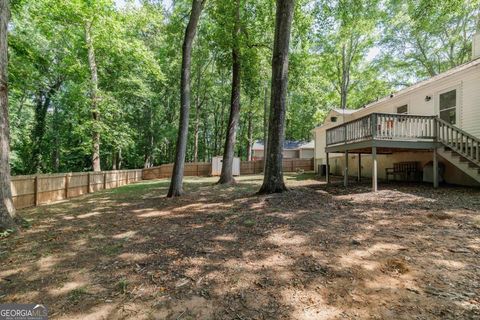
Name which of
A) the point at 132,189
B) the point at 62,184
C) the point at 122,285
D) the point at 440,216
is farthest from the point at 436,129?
the point at 62,184

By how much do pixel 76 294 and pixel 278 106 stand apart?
6959mm

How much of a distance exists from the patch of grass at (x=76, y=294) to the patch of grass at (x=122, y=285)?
34 centimetres

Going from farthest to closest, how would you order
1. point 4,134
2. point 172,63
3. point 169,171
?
point 172,63
point 169,171
point 4,134

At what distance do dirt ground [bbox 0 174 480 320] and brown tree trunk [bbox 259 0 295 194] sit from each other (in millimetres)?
2152

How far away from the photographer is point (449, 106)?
9.98m

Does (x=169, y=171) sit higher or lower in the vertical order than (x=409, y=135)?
lower

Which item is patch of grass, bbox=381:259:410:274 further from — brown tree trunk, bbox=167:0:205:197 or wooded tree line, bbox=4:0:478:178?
wooded tree line, bbox=4:0:478:178

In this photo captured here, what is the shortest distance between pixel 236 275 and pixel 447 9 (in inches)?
456

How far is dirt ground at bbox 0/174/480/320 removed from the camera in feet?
8.08

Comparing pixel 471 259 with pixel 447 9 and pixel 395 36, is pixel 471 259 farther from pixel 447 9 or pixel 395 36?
pixel 395 36

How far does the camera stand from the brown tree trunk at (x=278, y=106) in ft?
26.3

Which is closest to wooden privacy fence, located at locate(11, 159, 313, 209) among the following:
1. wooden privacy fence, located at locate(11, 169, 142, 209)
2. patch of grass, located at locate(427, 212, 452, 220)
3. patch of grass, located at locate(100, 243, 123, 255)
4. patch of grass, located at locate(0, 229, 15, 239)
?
wooden privacy fence, located at locate(11, 169, 142, 209)

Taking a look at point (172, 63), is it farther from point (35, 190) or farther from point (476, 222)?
point (476, 222)

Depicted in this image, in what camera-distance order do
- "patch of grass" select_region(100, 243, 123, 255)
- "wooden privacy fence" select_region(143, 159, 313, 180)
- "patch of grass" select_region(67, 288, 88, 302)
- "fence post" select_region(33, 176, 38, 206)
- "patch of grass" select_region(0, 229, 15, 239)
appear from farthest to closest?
1. "wooden privacy fence" select_region(143, 159, 313, 180)
2. "fence post" select_region(33, 176, 38, 206)
3. "patch of grass" select_region(0, 229, 15, 239)
4. "patch of grass" select_region(100, 243, 123, 255)
5. "patch of grass" select_region(67, 288, 88, 302)
